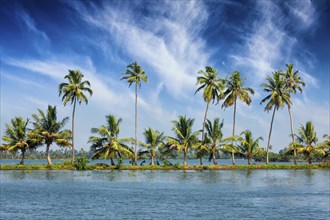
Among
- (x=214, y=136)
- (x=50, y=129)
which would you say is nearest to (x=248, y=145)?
(x=214, y=136)

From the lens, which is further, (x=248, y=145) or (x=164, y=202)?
(x=248, y=145)

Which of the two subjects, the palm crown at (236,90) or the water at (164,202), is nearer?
the water at (164,202)

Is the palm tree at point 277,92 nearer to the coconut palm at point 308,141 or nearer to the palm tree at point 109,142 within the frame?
the coconut palm at point 308,141

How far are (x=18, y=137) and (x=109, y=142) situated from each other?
59.6 feet

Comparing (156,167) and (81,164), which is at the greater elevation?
(81,164)

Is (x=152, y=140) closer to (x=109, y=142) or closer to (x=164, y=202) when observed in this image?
(x=109, y=142)

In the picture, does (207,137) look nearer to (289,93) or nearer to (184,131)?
(184,131)

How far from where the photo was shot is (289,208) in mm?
25328

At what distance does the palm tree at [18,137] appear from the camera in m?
67.5

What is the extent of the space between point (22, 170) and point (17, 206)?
3966 centimetres

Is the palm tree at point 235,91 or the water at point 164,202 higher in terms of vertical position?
the palm tree at point 235,91

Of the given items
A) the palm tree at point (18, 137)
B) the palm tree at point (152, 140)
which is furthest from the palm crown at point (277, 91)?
the palm tree at point (18, 137)

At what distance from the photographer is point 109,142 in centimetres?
6438

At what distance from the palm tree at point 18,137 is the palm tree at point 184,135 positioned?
1020 inches
